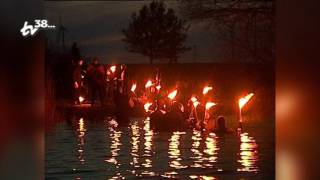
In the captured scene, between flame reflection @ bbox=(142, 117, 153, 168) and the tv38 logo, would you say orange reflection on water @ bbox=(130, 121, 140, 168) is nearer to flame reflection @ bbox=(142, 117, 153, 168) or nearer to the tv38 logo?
flame reflection @ bbox=(142, 117, 153, 168)

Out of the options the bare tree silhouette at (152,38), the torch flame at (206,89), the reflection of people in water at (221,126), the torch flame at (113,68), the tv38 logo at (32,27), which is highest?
the bare tree silhouette at (152,38)

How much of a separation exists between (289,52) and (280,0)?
0.37m

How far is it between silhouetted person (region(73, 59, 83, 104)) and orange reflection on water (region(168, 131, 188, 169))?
461 centimetres

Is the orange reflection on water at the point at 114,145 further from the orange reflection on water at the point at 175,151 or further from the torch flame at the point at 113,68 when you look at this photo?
the torch flame at the point at 113,68

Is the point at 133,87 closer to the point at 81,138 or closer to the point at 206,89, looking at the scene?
the point at 206,89

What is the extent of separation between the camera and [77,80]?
16.2m

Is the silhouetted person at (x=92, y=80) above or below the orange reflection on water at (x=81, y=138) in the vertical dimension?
above

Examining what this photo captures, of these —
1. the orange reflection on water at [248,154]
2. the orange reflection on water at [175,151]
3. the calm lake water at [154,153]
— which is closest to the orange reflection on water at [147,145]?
the calm lake water at [154,153]

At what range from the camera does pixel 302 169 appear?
4.97 m

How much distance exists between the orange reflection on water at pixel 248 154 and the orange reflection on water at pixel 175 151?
779mm

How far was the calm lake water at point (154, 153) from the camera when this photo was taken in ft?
26.0

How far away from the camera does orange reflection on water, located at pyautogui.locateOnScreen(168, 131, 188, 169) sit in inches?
337

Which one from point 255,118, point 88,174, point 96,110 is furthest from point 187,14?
point 96,110

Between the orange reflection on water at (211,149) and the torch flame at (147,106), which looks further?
the torch flame at (147,106)
